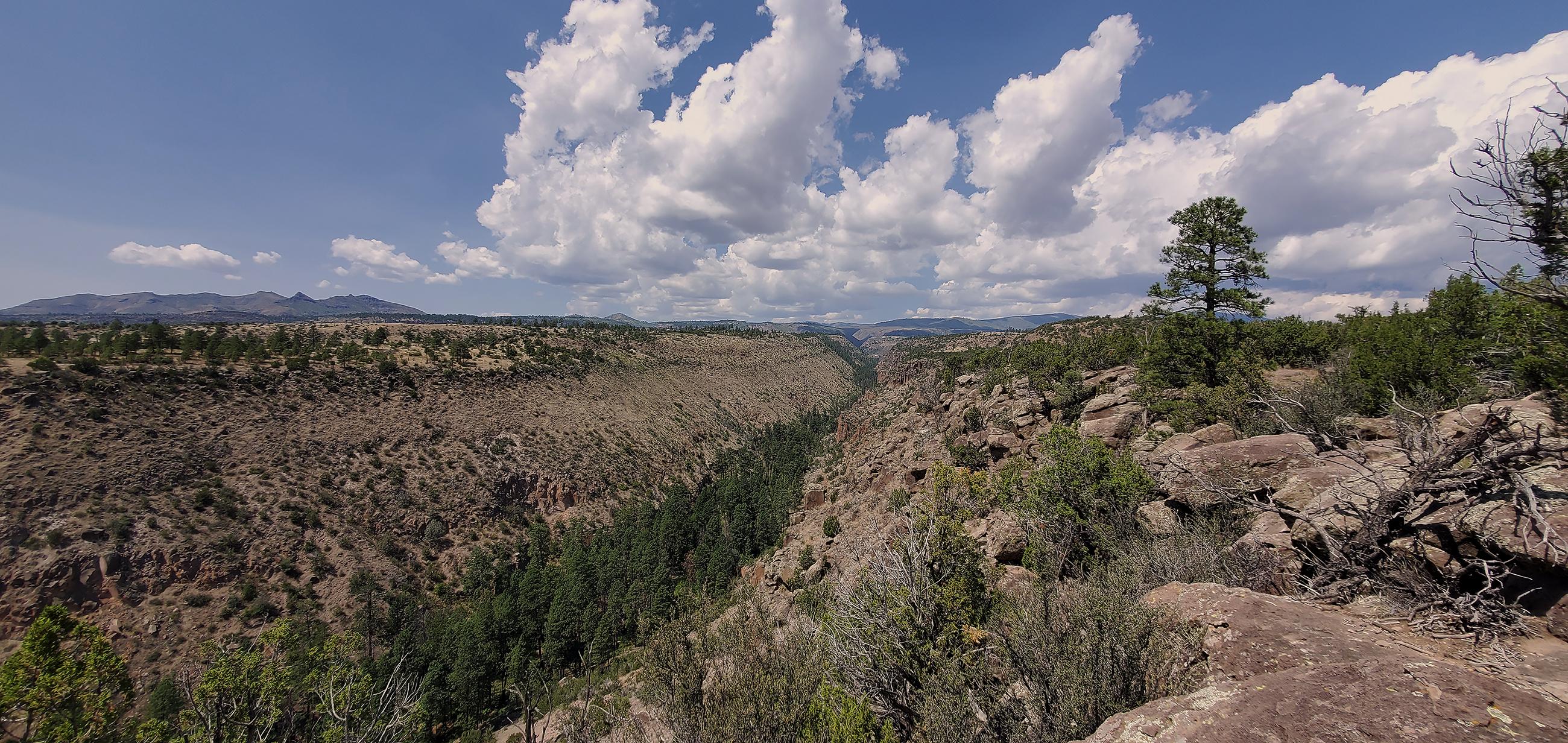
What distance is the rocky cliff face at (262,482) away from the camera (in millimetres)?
37531

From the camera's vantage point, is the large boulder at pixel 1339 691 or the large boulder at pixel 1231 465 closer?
the large boulder at pixel 1339 691

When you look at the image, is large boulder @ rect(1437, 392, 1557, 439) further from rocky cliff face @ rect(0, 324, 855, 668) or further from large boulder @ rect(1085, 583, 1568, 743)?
rocky cliff face @ rect(0, 324, 855, 668)

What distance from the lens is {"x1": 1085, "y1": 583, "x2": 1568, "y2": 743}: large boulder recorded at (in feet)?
18.2

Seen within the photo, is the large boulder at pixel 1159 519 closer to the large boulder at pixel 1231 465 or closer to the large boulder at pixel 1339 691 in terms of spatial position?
the large boulder at pixel 1231 465

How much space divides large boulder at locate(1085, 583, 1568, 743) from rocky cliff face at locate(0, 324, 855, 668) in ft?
205

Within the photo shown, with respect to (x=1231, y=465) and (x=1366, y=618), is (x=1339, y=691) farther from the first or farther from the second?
(x=1231, y=465)

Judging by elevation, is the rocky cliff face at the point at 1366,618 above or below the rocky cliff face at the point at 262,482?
above

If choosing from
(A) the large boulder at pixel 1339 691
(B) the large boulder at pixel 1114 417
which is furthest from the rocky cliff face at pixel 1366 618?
(B) the large boulder at pixel 1114 417

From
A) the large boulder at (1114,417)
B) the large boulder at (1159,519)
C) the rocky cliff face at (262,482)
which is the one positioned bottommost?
the rocky cliff face at (262,482)

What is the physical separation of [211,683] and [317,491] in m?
48.3

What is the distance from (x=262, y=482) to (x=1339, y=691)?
247ft

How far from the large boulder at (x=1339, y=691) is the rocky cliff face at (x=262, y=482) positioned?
6254 centimetres

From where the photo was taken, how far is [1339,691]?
253 inches

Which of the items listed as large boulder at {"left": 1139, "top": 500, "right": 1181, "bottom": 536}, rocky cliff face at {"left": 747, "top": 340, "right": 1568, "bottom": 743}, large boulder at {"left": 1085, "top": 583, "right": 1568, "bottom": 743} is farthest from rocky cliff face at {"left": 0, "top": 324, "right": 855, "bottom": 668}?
large boulder at {"left": 1139, "top": 500, "right": 1181, "bottom": 536}
